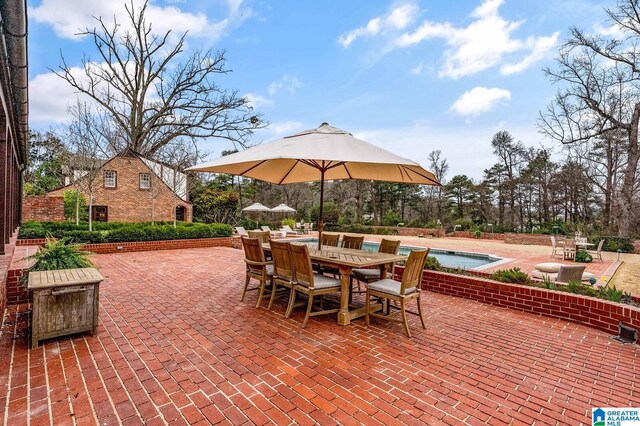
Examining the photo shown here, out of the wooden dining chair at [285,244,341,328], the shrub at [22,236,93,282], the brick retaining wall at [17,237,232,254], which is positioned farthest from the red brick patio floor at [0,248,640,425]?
the brick retaining wall at [17,237,232,254]

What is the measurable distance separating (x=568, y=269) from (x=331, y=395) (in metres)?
5.50

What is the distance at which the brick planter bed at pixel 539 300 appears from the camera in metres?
3.81

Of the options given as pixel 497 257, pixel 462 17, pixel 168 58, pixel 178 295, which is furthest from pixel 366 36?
pixel 168 58

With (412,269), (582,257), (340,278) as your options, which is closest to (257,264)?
(340,278)

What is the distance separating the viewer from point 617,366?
9.64 feet

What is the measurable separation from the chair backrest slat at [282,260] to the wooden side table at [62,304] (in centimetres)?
197

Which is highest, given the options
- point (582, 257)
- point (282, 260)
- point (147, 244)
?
point (282, 260)

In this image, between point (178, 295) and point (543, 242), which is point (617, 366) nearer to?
point (178, 295)

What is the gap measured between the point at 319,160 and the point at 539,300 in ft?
12.0

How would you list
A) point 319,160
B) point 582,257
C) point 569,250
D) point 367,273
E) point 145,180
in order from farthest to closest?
1. point 145,180
2. point 569,250
3. point 582,257
4. point 367,273
5. point 319,160

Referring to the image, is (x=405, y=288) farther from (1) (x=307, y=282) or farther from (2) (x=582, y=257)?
(2) (x=582, y=257)

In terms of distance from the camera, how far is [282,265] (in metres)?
4.24

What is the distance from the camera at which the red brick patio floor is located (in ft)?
6.96

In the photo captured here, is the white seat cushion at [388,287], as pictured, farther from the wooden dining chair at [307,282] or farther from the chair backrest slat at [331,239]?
the chair backrest slat at [331,239]
